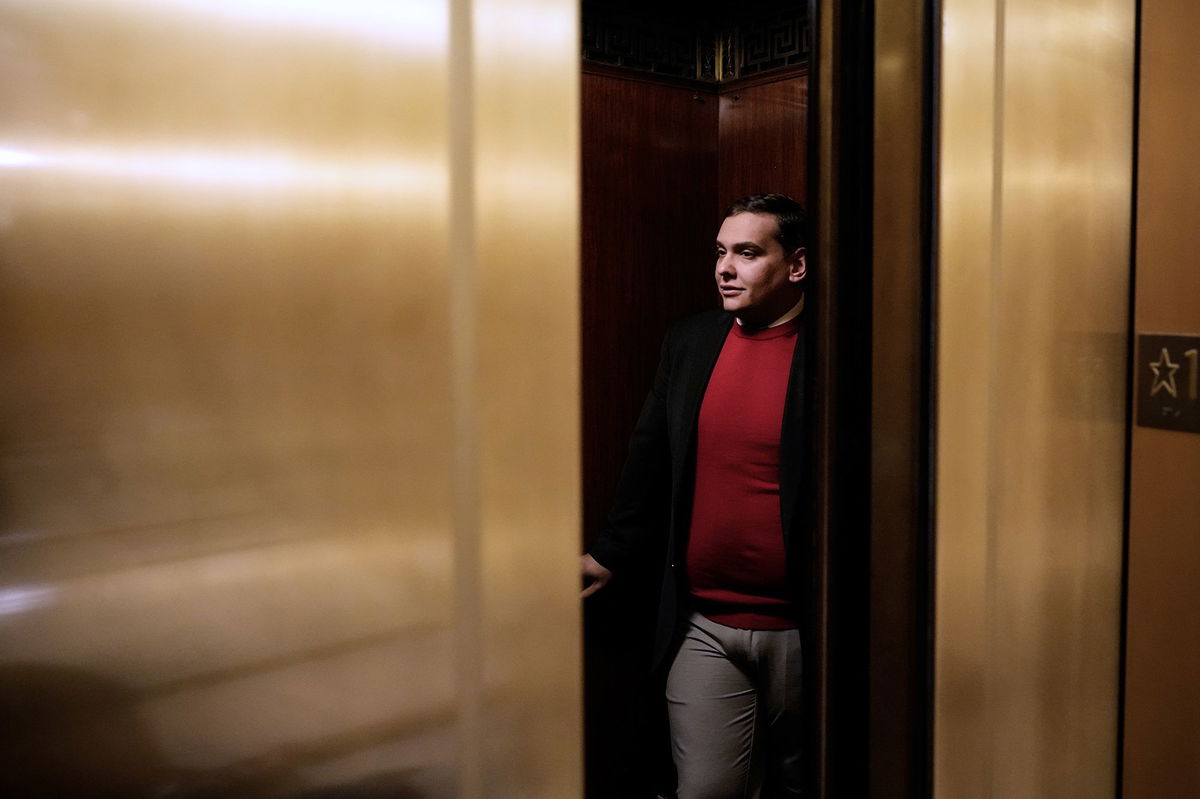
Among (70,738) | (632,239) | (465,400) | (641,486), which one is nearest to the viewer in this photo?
(70,738)

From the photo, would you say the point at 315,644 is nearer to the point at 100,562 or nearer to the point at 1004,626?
the point at 100,562

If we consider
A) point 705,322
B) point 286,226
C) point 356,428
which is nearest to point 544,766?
point 356,428

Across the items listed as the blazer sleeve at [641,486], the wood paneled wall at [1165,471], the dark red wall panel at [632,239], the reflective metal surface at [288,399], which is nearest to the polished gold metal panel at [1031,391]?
the wood paneled wall at [1165,471]

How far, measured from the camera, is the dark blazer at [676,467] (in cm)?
177

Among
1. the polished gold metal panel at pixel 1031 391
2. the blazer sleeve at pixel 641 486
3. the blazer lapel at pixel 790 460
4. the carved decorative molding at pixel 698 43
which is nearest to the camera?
the polished gold metal panel at pixel 1031 391

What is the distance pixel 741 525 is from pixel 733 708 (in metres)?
0.35

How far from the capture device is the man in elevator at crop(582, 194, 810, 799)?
1.81 m

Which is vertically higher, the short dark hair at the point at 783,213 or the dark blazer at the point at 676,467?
the short dark hair at the point at 783,213

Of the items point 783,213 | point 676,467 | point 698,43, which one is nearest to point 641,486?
point 676,467

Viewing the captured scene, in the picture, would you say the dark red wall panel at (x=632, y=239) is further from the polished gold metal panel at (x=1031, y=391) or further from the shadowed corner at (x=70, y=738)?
the shadowed corner at (x=70, y=738)

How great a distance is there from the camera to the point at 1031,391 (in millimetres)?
1180

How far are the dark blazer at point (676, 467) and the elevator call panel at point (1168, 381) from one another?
1.98 feet

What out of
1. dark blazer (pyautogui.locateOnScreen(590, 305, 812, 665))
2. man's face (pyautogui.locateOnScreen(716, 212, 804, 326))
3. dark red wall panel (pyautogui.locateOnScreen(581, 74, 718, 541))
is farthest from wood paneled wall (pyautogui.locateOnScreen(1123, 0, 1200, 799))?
dark red wall panel (pyautogui.locateOnScreen(581, 74, 718, 541))

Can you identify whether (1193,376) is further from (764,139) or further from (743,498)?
(764,139)
